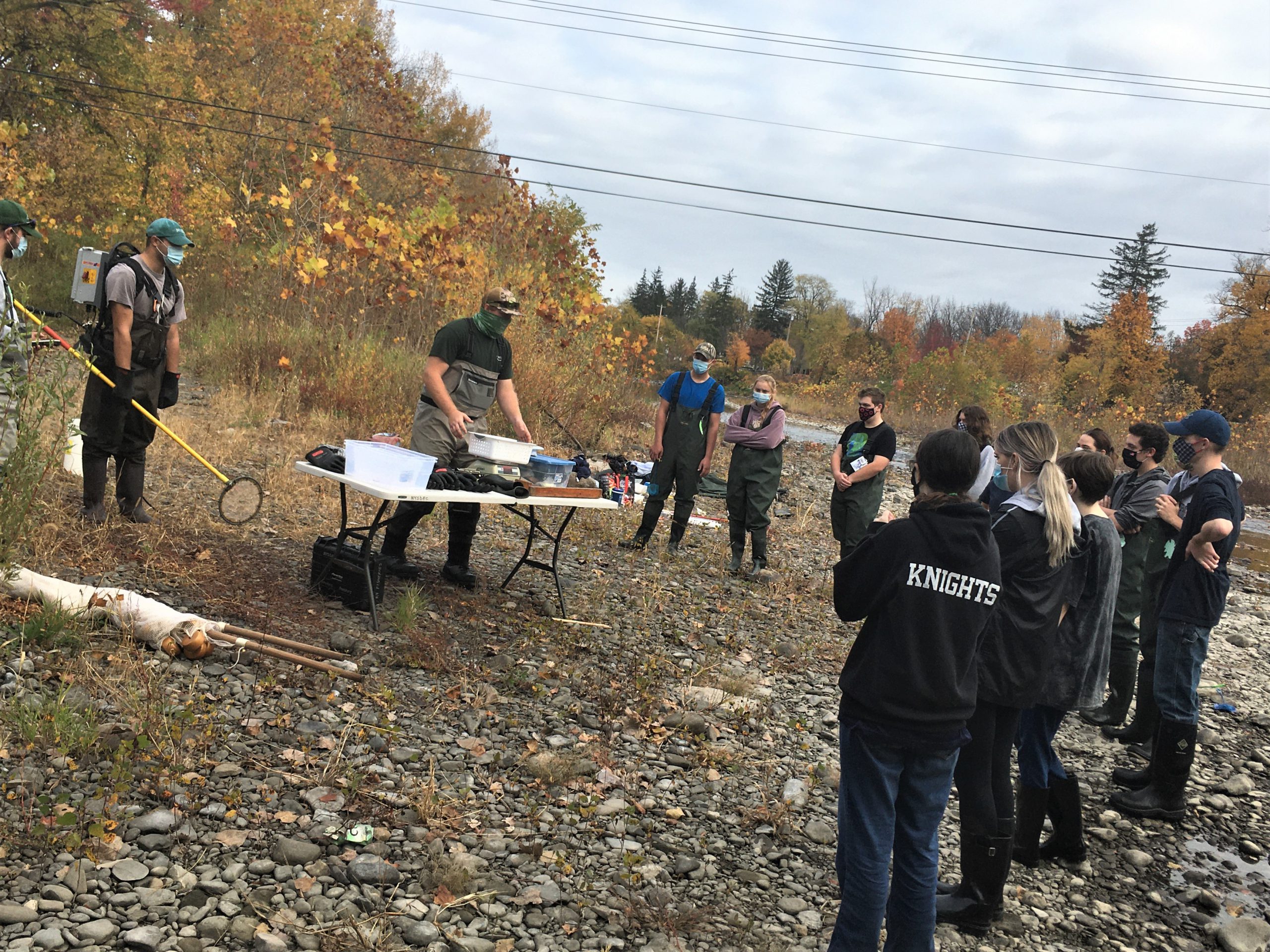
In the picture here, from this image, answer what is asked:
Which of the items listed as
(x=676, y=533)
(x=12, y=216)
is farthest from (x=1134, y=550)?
(x=12, y=216)

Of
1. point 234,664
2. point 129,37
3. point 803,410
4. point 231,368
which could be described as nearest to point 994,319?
point 803,410

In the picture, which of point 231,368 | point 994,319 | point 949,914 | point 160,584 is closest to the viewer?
point 949,914

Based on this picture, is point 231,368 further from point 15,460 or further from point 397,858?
point 397,858

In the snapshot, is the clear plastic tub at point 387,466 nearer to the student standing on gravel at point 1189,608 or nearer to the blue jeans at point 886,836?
the blue jeans at point 886,836

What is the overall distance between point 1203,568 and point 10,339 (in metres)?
6.26

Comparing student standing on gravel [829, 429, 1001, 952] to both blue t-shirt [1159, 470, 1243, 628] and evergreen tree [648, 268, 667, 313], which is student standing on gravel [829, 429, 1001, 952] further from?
evergreen tree [648, 268, 667, 313]

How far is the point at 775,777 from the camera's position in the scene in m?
4.62

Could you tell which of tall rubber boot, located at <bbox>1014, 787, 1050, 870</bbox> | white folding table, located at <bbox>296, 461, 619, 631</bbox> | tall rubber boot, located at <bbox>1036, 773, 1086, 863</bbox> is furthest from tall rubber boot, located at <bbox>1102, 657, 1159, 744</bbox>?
white folding table, located at <bbox>296, 461, 619, 631</bbox>

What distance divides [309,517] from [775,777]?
4.77 m

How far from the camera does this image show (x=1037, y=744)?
12.6 ft

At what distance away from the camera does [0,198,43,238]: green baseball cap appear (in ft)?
16.0

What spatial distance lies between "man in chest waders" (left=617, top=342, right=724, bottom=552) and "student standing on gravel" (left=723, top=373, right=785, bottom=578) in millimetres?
255

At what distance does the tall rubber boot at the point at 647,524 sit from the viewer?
8.89 meters

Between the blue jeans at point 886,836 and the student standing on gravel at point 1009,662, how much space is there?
651 mm
